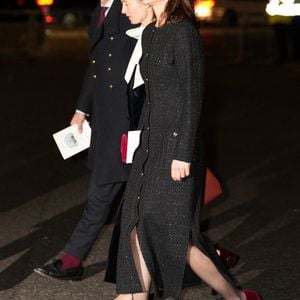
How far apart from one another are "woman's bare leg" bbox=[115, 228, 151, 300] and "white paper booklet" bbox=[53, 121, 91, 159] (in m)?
1.15

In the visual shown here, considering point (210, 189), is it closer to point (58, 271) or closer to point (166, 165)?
point (166, 165)

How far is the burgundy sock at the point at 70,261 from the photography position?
6.02 m

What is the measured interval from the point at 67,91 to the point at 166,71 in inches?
→ 453

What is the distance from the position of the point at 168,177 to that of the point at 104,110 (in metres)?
1.08

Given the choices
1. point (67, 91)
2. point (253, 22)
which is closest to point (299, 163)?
point (67, 91)

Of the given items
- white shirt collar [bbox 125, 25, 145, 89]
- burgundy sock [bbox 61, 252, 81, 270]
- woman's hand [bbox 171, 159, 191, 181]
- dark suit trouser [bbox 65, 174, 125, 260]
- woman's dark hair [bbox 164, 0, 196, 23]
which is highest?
woman's dark hair [bbox 164, 0, 196, 23]

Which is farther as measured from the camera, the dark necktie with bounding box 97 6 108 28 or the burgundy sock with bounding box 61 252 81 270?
the burgundy sock with bounding box 61 252 81 270

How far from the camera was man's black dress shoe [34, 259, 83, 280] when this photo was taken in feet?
19.7

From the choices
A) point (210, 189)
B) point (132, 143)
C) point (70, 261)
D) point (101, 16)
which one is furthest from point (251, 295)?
point (101, 16)

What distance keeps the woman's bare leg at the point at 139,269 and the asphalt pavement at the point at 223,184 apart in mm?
616

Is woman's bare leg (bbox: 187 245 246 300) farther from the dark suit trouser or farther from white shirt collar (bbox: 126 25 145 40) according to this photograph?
white shirt collar (bbox: 126 25 145 40)

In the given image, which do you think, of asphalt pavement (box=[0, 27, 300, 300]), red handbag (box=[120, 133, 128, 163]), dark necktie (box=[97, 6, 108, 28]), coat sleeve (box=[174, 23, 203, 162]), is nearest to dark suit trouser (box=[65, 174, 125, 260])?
asphalt pavement (box=[0, 27, 300, 300])

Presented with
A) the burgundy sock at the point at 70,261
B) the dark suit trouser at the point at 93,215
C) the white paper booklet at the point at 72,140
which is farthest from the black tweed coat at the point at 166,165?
the white paper booklet at the point at 72,140

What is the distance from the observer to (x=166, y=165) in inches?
192
